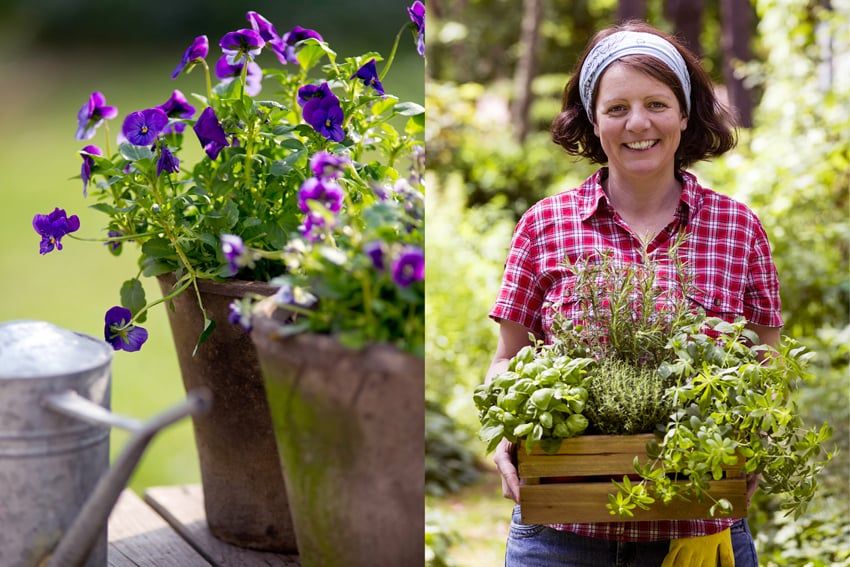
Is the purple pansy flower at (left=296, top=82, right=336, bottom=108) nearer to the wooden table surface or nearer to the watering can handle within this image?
the watering can handle

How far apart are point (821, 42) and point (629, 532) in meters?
3.18

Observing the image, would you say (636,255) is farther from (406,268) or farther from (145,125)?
(145,125)

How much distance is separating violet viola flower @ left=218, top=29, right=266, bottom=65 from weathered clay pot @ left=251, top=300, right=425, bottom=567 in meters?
0.64

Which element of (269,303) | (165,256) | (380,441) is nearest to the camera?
(380,441)

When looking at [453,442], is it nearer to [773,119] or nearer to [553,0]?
[773,119]

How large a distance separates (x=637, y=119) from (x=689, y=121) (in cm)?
21

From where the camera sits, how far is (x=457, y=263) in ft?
16.9

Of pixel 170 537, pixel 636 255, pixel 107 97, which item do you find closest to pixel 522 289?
pixel 636 255

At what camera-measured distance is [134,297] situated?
191 centimetres

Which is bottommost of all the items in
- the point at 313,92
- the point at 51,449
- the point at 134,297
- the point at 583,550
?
the point at 583,550

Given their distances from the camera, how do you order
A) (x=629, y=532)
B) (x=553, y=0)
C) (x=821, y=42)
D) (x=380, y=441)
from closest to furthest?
(x=380, y=441) → (x=629, y=532) → (x=821, y=42) → (x=553, y=0)

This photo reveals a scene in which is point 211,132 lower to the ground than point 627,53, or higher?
lower

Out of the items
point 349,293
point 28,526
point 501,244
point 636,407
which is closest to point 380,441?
point 349,293

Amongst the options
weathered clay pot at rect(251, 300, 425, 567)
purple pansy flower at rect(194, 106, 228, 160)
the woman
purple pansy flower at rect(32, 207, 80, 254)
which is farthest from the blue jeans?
purple pansy flower at rect(32, 207, 80, 254)
